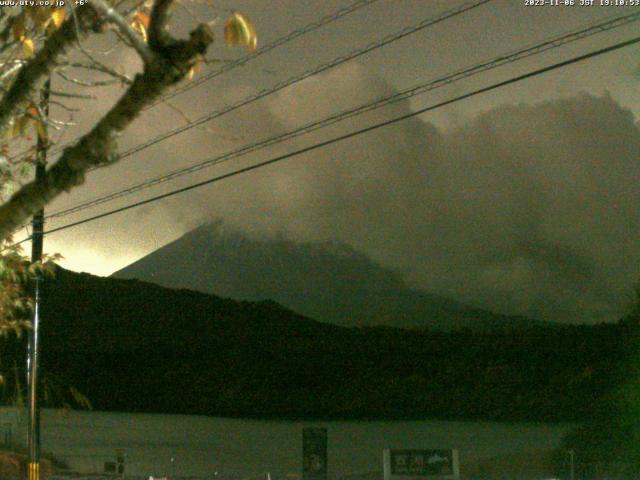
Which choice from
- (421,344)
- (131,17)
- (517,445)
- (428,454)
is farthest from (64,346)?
(131,17)

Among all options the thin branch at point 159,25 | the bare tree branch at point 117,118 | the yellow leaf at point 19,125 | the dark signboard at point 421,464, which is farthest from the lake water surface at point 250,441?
the thin branch at point 159,25

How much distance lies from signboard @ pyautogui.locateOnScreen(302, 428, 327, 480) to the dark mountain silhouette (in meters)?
37.3

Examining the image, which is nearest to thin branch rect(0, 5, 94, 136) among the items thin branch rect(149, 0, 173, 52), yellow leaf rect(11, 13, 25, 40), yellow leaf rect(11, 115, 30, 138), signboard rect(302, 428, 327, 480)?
thin branch rect(149, 0, 173, 52)

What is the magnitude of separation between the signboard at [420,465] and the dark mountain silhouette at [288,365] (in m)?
42.8

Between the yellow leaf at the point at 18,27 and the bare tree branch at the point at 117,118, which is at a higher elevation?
the yellow leaf at the point at 18,27

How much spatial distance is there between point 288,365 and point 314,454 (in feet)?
322

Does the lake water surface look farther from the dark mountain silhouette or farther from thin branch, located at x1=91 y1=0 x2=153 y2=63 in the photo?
thin branch, located at x1=91 y1=0 x2=153 y2=63

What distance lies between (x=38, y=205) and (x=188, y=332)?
4668 inches

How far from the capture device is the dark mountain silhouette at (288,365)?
77438mm

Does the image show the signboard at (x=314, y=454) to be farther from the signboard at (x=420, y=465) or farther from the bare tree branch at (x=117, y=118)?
the bare tree branch at (x=117, y=118)

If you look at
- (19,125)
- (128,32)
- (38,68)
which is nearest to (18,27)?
(19,125)

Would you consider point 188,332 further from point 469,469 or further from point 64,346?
point 469,469

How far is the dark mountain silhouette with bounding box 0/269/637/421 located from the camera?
77438 millimetres

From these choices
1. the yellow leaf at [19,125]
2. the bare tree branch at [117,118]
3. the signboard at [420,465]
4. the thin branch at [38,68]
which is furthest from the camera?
the signboard at [420,465]
